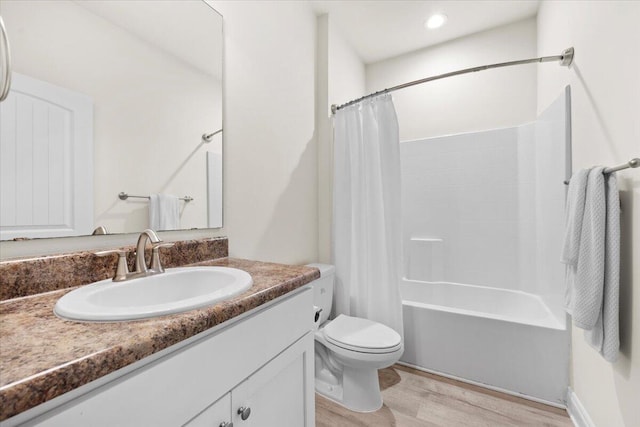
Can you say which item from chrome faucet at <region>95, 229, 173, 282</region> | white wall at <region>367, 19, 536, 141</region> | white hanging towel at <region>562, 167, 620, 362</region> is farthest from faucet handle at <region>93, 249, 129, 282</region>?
white wall at <region>367, 19, 536, 141</region>

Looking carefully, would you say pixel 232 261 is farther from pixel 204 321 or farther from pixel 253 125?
pixel 253 125

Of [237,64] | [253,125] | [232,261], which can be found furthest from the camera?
[253,125]

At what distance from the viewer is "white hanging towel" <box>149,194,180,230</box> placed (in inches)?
42.2

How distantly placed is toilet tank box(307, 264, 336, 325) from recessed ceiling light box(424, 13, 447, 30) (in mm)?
2100

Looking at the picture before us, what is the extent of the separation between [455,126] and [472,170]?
449mm

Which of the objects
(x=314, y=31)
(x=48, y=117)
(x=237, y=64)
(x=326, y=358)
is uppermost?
(x=314, y=31)

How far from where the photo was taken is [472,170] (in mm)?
2404

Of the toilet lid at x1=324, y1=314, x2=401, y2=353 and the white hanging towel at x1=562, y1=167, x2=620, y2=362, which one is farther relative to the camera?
the toilet lid at x1=324, y1=314, x2=401, y2=353

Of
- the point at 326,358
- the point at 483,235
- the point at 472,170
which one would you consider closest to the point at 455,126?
the point at 472,170

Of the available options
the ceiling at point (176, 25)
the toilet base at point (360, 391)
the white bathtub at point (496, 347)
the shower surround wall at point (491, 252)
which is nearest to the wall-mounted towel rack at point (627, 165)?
the shower surround wall at point (491, 252)

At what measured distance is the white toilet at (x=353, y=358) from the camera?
4.68ft

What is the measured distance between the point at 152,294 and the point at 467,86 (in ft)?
9.23

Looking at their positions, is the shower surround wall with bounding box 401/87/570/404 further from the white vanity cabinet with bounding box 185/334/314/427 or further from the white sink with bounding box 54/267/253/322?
the white sink with bounding box 54/267/253/322

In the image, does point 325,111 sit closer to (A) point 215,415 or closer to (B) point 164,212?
(B) point 164,212
